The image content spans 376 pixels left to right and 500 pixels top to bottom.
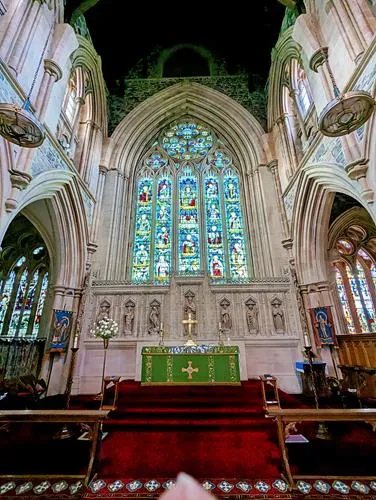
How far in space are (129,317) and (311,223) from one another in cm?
634

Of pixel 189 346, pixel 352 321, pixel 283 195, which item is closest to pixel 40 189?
pixel 189 346

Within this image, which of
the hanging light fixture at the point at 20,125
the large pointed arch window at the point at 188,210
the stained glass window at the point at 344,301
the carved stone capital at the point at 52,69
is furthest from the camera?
the stained glass window at the point at 344,301

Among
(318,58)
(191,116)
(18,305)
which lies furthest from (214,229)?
(18,305)

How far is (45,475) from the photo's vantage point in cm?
268

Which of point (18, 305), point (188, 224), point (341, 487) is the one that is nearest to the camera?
point (341, 487)

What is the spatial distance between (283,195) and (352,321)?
19.2 ft

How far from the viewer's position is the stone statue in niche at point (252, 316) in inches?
294

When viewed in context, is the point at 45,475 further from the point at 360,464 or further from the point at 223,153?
the point at 223,153

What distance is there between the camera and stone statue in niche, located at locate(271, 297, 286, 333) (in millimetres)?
7445

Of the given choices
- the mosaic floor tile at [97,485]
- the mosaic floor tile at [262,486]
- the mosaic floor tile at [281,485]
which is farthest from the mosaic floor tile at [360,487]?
the mosaic floor tile at [97,485]

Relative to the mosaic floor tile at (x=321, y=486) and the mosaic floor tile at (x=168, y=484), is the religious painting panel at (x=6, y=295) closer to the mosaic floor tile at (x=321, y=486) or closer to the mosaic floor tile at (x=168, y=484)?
the mosaic floor tile at (x=168, y=484)

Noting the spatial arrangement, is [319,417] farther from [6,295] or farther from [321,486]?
[6,295]

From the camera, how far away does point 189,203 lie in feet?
35.2

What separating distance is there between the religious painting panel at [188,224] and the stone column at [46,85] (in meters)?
5.67
